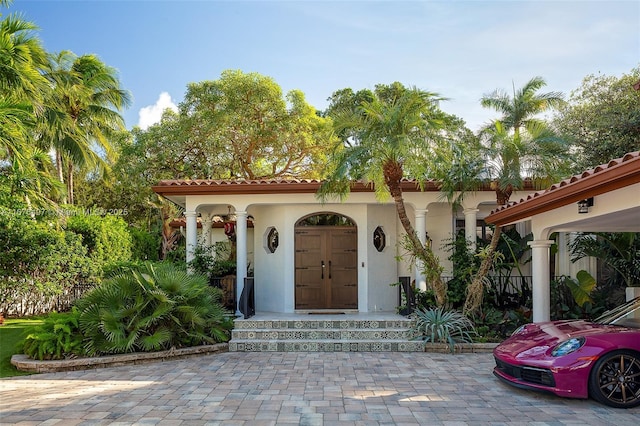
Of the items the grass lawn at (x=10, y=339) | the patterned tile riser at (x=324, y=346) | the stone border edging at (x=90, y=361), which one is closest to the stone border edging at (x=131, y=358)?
the stone border edging at (x=90, y=361)

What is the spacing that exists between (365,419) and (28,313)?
445 inches

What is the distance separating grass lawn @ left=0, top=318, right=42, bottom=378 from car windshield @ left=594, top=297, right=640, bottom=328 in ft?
28.6

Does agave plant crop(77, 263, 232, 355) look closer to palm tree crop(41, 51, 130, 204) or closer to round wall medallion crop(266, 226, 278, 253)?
round wall medallion crop(266, 226, 278, 253)

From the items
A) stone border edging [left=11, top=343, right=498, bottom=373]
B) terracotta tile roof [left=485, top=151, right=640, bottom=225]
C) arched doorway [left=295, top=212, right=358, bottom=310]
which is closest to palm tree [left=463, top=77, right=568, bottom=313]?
stone border edging [left=11, top=343, right=498, bottom=373]

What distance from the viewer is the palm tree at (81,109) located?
18031 millimetres

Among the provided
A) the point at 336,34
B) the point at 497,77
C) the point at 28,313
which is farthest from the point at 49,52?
the point at 497,77

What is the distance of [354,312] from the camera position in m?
11.2

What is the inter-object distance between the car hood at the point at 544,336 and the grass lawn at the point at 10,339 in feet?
24.4

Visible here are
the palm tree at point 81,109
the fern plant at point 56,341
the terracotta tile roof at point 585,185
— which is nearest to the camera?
the terracotta tile roof at point 585,185

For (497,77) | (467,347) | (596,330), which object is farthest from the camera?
(497,77)

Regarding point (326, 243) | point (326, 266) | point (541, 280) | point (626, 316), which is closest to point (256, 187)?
point (326, 243)

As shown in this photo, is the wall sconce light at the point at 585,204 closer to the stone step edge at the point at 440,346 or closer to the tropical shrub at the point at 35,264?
the stone step edge at the point at 440,346

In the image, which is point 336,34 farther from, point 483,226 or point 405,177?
point 483,226

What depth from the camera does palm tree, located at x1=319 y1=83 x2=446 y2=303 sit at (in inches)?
330
